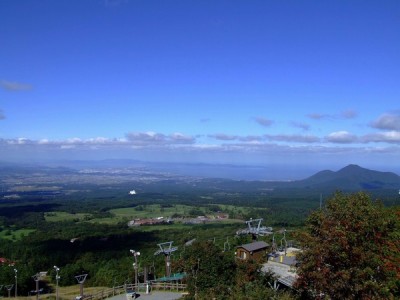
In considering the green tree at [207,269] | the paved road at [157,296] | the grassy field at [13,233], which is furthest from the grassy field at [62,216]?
the green tree at [207,269]

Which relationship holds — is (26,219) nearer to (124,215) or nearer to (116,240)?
(124,215)

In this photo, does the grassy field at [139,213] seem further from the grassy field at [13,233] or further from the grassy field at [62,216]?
the grassy field at [13,233]

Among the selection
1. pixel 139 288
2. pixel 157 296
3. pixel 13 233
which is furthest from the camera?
pixel 13 233

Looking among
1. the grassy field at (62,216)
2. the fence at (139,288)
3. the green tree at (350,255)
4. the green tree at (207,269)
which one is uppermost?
the green tree at (350,255)

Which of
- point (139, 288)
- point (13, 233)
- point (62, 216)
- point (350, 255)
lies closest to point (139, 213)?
point (62, 216)

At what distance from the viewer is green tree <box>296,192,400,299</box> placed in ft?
41.5

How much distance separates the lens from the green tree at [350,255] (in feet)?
41.5

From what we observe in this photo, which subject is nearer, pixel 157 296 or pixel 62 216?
pixel 157 296

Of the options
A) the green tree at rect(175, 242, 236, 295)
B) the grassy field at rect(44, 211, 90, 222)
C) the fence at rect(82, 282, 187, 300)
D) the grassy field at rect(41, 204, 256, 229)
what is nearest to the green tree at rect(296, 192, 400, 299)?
the green tree at rect(175, 242, 236, 295)

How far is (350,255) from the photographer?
12852 mm

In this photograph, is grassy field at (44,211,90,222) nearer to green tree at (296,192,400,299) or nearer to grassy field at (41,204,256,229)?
grassy field at (41,204,256,229)

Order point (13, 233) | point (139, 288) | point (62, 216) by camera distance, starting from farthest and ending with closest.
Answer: point (62, 216)
point (13, 233)
point (139, 288)

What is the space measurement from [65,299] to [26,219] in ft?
240

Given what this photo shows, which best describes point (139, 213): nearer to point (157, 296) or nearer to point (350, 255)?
point (157, 296)
